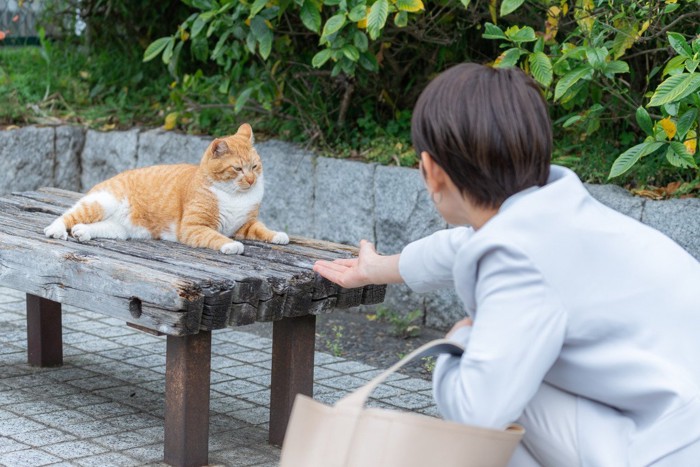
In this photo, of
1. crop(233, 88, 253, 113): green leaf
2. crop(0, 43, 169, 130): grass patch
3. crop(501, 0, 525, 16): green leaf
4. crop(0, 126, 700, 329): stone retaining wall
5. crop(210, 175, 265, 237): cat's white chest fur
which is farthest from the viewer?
crop(0, 43, 169, 130): grass patch

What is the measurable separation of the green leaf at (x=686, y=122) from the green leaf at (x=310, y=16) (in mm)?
1836

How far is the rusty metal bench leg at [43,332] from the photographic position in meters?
4.38

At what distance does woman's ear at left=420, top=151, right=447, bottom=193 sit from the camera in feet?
6.23

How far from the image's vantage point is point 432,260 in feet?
7.15

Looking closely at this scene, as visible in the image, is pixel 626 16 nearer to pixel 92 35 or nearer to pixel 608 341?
pixel 608 341

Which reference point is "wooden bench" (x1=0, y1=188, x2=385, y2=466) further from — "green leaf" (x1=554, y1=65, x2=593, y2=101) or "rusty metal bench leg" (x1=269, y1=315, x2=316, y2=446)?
"green leaf" (x1=554, y1=65, x2=593, y2=101)

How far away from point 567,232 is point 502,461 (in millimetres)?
415

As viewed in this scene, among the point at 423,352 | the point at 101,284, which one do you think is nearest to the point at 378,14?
the point at 101,284

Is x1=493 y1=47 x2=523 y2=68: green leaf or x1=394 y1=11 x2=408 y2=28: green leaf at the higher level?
x1=394 y1=11 x2=408 y2=28: green leaf

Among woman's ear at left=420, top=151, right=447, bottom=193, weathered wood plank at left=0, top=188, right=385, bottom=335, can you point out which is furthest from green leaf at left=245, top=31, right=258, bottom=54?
woman's ear at left=420, top=151, right=447, bottom=193

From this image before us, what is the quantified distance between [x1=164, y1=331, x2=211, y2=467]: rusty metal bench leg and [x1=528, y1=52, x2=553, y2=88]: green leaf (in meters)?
1.90

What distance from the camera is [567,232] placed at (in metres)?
1.78

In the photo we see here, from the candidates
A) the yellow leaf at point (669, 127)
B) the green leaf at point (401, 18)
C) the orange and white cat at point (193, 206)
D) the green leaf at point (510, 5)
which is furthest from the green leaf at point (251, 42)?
the yellow leaf at point (669, 127)

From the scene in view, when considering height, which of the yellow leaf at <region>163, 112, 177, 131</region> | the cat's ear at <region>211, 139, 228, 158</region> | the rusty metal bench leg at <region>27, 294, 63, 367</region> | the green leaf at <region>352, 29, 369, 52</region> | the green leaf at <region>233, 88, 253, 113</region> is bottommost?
the rusty metal bench leg at <region>27, 294, 63, 367</region>
